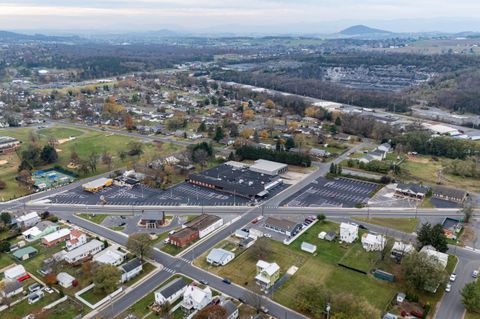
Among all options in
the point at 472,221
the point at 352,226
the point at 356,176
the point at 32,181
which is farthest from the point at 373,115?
the point at 32,181

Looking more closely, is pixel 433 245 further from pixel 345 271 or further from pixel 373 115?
pixel 373 115

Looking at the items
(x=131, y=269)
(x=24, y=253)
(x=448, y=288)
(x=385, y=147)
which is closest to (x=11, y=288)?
(x=24, y=253)

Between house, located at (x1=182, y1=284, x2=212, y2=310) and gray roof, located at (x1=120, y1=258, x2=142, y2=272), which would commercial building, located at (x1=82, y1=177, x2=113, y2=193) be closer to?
gray roof, located at (x1=120, y1=258, x2=142, y2=272)

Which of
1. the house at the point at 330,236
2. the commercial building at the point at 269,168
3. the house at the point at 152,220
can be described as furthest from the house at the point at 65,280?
the commercial building at the point at 269,168

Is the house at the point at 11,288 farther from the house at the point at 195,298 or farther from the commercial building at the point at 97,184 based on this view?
the commercial building at the point at 97,184

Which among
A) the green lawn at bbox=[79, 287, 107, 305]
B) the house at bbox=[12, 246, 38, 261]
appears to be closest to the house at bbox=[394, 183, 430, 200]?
the green lawn at bbox=[79, 287, 107, 305]

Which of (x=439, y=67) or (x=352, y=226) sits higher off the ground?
(x=439, y=67)
